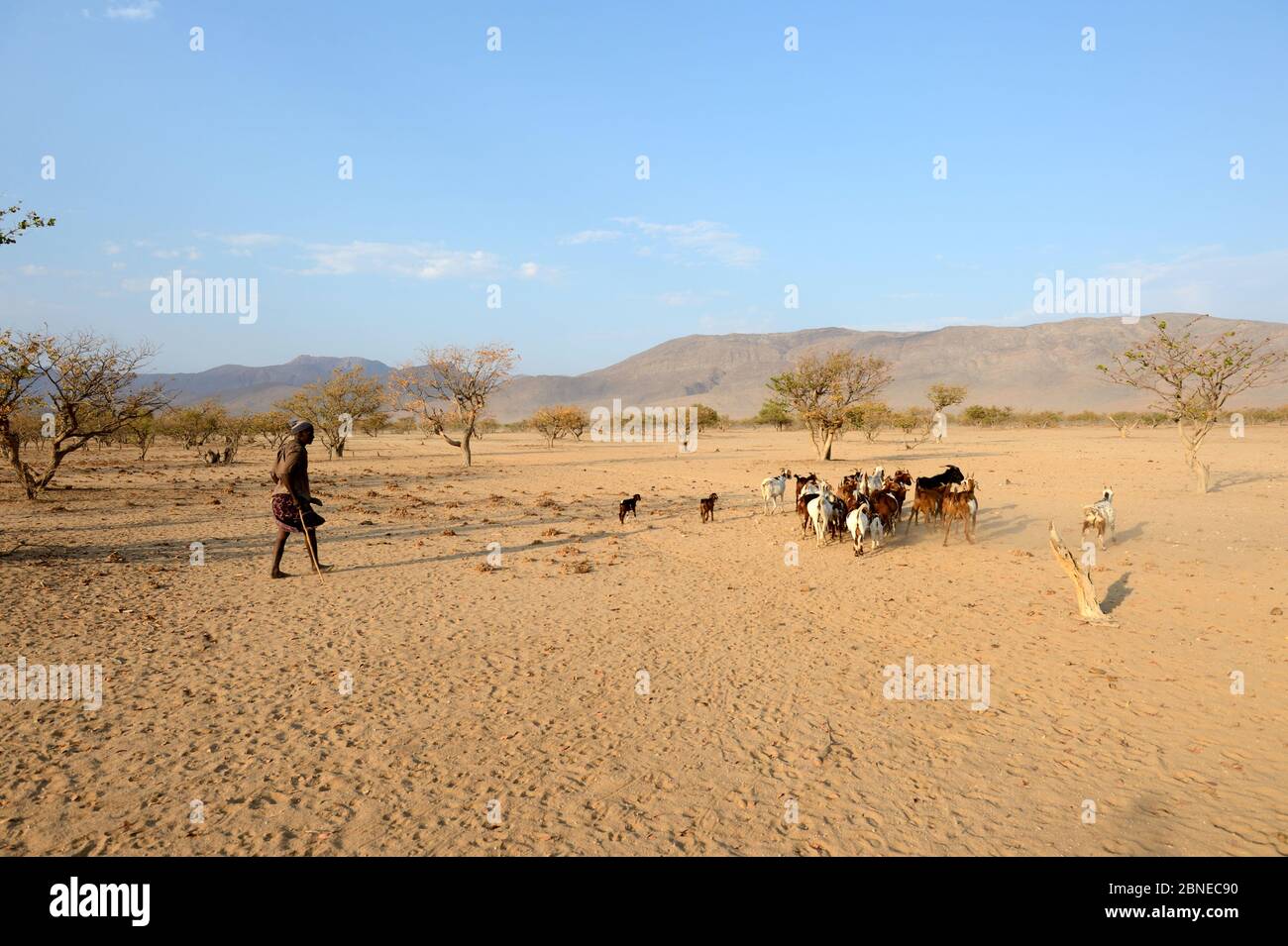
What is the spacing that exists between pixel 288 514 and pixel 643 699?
8.20 m

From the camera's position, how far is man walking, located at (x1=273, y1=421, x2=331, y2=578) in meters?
10.9

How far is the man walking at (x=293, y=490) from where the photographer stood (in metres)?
10.9

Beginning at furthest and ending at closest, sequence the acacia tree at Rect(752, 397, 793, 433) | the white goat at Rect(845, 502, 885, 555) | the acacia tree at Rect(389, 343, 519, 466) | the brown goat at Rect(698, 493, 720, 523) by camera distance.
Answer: the acacia tree at Rect(752, 397, 793, 433) → the acacia tree at Rect(389, 343, 519, 466) → the brown goat at Rect(698, 493, 720, 523) → the white goat at Rect(845, 502, 885, 555)

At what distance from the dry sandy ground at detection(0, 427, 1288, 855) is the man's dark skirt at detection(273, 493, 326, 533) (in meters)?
1.06

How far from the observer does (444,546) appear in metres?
14.6

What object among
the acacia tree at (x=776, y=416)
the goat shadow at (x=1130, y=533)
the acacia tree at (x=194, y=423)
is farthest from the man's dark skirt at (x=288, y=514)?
the acacia tree at (x=194, y=423)

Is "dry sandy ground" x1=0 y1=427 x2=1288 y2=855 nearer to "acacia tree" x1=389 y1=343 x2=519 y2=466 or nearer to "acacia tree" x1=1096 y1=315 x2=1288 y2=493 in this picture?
"acacia tree" x1=1096 y1=315 x2=1288 y2=493

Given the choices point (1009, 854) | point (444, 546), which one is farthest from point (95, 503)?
point (1009, 854)

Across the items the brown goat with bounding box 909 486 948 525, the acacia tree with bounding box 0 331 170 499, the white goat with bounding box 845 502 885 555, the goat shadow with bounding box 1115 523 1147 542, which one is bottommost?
the goat shadow with bounding box 1115 523 1147 542

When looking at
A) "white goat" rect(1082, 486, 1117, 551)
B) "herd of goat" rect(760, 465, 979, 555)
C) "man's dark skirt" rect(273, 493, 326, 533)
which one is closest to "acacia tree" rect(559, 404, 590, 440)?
"herd of goat" rect(760, 465, 979, 555)

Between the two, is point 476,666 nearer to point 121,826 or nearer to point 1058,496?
point 121,826
